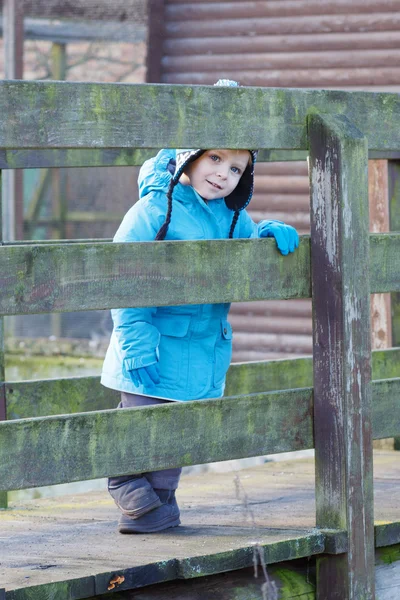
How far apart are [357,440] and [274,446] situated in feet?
0.81

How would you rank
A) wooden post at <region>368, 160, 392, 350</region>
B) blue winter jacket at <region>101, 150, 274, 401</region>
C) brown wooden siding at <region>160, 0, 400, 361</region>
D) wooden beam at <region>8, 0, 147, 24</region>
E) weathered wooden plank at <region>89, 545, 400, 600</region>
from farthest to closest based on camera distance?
wooden beam at <region>8, 0, 147, 24</region>
brown wooden siding at <region>160, 0, 400, 361</region>
wooden post at <region>368, 160, 392, 350</region>
blue winter jacket at <region>101, 150, 274, 401</region>
weathered wooden plank at <region>89, 545, 400, 600</region>

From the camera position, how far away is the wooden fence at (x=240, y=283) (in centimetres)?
288

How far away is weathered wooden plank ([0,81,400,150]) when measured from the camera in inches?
112

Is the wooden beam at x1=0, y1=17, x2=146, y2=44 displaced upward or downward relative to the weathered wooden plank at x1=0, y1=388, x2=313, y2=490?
upward

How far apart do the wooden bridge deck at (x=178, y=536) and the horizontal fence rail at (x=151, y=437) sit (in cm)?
25

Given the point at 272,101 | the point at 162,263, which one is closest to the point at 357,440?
the point at 162,263

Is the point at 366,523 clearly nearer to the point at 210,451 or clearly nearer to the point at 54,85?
the point at 210,451

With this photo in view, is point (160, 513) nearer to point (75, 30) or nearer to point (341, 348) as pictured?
point (341, 348)

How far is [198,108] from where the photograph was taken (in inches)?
124

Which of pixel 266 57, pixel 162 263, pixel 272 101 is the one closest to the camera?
pixel 162 263

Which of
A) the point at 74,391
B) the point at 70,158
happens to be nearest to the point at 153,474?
the point at 74,391

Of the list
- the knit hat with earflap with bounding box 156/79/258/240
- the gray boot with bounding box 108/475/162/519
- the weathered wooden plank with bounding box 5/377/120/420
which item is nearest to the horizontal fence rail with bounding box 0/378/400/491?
the gray boot with bounding box 108/475/162/519

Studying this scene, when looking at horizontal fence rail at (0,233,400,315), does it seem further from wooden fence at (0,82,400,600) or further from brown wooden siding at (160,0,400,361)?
brown wooden siding at (160,0,400,361)

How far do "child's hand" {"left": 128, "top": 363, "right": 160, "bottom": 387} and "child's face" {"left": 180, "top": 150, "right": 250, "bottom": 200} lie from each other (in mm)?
572
